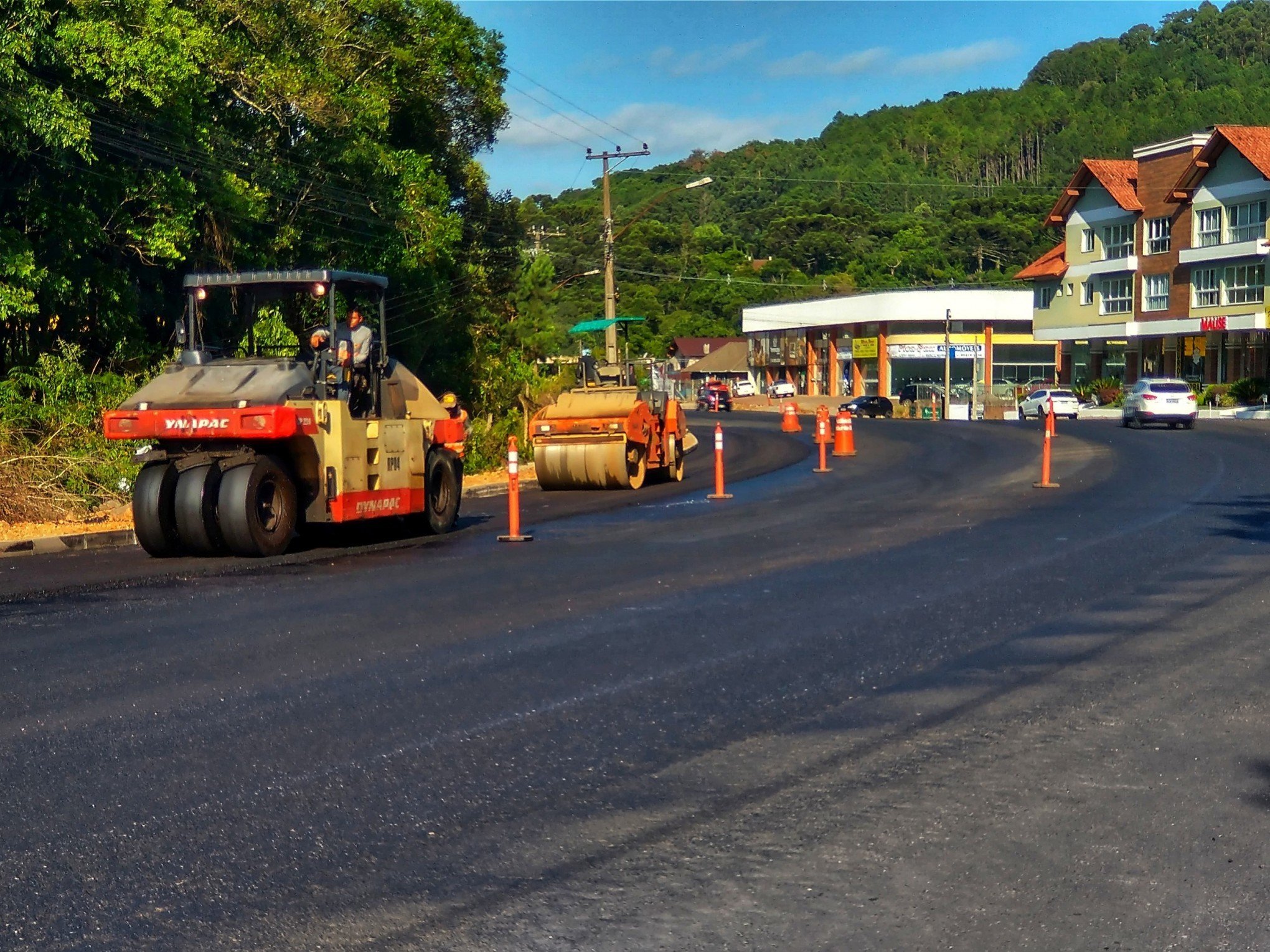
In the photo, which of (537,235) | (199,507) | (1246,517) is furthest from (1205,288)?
(199,507)

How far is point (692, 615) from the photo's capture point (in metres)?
11.3

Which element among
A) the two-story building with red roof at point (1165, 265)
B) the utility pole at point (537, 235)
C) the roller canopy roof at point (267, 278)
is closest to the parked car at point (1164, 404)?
the utility pole at point (537, 235)

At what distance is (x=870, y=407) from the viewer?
7725 centimetres

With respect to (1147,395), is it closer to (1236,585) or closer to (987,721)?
(1236,585)

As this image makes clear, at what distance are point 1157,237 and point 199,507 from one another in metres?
68.3

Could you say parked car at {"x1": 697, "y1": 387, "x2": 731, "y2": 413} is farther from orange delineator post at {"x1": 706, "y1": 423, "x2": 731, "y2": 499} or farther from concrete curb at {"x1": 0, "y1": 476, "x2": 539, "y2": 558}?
concrete curb at {"x1": 0, "y1": 476, "x2": 539, "y2": 558}

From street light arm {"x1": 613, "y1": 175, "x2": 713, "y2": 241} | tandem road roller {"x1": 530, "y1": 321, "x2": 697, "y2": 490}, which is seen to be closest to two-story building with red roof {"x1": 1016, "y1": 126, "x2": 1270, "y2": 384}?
street light arm {"x1": 613, "y1": 175, "x2": 713, "y2": 241}

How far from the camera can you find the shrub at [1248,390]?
62531mm

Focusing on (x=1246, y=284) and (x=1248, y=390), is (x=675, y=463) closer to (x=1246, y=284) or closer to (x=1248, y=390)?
(x=1248, y=390)

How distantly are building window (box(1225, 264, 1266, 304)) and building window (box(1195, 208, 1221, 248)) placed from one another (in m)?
1.82

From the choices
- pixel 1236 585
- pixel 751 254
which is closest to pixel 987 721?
pixel 1236 585

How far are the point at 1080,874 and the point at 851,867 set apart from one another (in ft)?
2.63

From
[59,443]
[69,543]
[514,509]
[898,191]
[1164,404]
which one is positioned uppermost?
[898,191]

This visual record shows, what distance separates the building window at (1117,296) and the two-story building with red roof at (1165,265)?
Result: 73 mm
